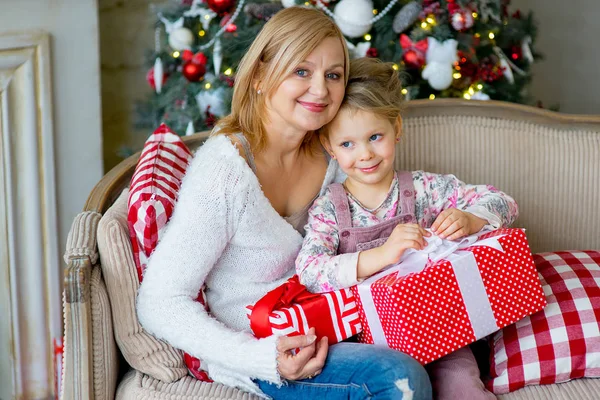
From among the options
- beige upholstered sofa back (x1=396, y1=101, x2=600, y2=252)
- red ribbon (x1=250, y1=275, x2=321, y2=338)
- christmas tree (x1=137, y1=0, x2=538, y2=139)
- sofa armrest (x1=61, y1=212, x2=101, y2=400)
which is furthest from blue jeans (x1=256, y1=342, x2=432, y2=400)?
christmas tree (x1=137, y1=0, x2=538, y2=139)

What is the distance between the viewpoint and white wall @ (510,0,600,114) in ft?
10.6

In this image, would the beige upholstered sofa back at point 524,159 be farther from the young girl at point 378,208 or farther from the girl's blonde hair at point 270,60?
the girl's blonde hair at point 270,60

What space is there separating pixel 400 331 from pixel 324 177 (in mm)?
522

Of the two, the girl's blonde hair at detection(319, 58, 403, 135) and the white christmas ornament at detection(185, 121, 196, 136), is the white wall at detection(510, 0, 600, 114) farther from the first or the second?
the girl's blonde hair at detection(319, 58, 403, 135)

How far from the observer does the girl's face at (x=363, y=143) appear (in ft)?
5.42

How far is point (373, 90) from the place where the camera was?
5.47ft

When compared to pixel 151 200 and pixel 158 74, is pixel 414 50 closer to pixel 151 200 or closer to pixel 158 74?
pixel 158 74

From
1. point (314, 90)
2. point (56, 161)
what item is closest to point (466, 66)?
point (314, 90)

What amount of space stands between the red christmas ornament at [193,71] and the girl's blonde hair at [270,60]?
0.91m

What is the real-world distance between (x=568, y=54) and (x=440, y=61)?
1216 mm

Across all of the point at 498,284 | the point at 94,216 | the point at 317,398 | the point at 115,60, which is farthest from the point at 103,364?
the point at 115,60

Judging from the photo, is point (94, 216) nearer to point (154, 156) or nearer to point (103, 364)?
point (154, 156)

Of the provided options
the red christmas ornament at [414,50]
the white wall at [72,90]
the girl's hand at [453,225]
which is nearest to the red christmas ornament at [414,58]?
the red christmas ornament at [414,50]

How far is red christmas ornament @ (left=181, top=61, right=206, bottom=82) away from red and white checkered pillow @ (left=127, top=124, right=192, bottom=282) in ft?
2.90
